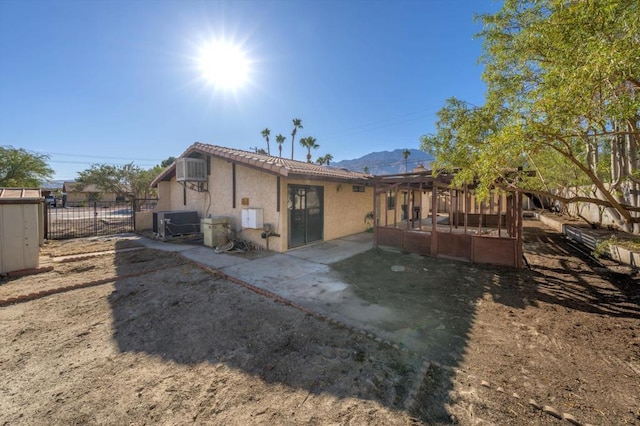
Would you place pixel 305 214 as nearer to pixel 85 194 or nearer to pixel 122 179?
pixel 122 179

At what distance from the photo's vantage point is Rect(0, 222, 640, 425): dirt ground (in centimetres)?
219

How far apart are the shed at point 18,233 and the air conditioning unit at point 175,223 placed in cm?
420

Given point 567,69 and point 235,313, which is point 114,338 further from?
→ point 567,69

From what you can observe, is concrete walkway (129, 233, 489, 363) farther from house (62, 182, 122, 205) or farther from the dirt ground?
house (62, 182, 122, 205)

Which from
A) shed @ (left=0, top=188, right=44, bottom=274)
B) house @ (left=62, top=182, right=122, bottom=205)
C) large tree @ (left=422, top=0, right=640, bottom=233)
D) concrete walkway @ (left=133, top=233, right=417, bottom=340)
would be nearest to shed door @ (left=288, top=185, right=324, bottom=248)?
concrete walkway @ (left=133, top=233, right=417, bottom=340)

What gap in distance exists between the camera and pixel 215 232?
8750 millimetres

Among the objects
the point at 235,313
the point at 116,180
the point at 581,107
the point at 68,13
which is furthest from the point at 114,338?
the point at 116,180

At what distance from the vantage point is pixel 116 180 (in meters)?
37.4

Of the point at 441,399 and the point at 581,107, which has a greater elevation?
the point at 581,107

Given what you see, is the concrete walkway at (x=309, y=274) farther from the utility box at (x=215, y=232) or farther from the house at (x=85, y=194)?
the house at (x=85, y=194)

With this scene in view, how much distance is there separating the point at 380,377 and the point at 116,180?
46.6 meters

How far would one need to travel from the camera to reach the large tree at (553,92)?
2.75 meters

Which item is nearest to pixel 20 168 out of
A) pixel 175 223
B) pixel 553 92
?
pixel 175 223

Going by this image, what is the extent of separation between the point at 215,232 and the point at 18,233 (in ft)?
14.3
